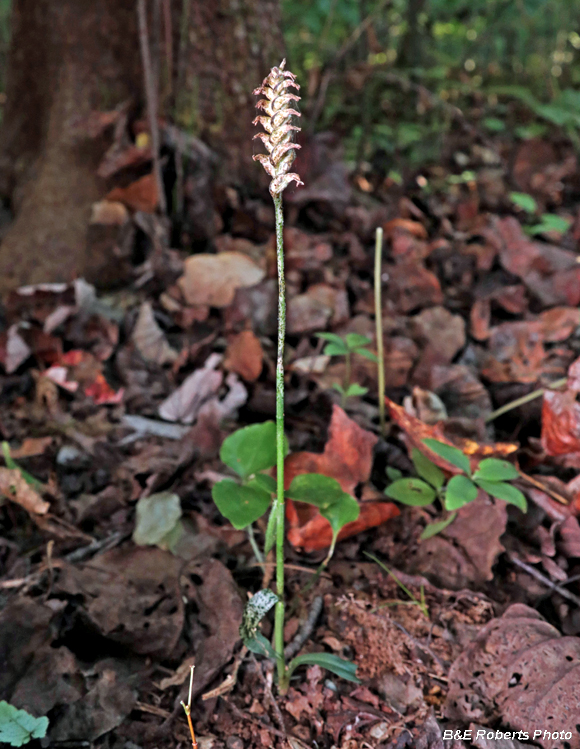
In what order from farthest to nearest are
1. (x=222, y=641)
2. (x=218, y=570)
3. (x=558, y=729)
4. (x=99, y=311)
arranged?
(x=99, y=311) < (x=218, y=570) < (x=222, y=641) < (x=558, y=729)

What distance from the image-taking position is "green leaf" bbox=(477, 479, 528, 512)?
50.2 inches

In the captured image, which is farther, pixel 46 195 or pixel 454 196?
pixel 454 196

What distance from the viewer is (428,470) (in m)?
1.52

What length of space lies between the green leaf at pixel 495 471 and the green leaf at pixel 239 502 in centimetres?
52

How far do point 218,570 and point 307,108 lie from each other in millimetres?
2695

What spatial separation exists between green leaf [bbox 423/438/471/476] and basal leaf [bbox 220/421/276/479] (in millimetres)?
372

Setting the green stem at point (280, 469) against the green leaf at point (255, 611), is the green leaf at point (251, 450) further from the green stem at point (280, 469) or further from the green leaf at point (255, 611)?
the green leaf at point (255, 611)

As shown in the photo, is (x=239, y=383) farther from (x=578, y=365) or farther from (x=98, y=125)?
(x=98, y=125)

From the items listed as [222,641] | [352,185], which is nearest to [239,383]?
[222,641]

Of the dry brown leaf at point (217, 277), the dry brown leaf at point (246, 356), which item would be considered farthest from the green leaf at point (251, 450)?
the dry brown leaf at point (217, 277)

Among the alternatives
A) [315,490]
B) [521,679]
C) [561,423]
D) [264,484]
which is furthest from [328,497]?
[561,423]

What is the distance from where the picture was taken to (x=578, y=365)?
59.6 inches

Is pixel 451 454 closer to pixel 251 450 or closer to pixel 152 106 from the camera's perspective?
pixel 251 450

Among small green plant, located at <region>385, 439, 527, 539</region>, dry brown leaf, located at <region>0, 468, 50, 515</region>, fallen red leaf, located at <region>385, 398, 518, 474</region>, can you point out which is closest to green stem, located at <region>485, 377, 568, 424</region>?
fallen red leaf, located at <region>385, 398, 518, 474</region>
